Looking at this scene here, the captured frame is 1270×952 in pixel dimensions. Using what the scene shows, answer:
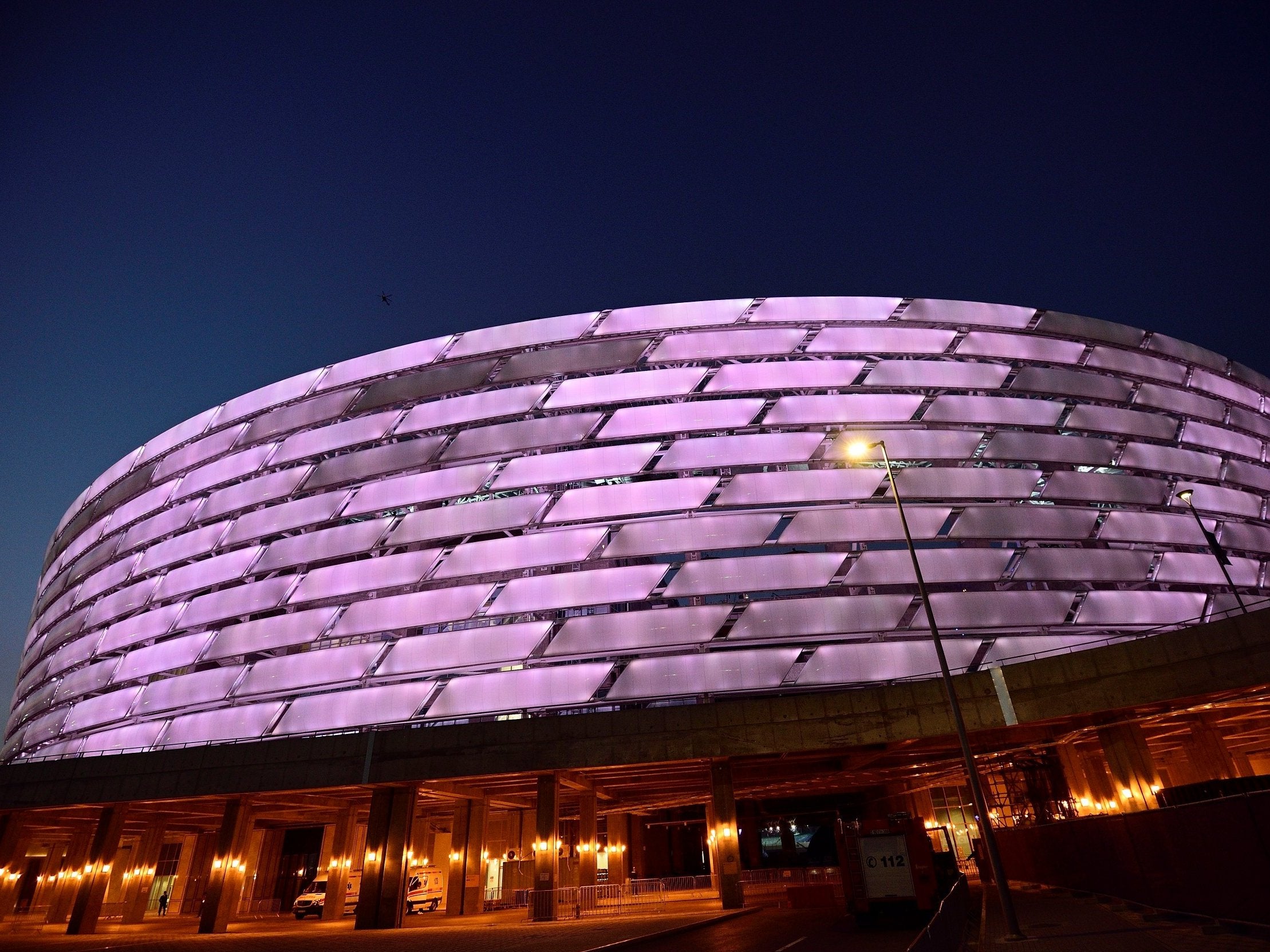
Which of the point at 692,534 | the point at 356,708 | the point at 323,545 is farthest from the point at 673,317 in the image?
the point at 356,708

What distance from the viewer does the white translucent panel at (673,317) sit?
44.0 meters

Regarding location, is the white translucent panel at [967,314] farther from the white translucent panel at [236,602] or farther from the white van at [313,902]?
the white van at [313,902]

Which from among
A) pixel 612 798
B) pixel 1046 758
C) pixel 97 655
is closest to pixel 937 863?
pixel 1046 758

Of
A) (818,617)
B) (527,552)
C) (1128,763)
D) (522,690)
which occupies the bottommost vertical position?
(1128,763)

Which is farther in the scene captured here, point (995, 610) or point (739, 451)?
point (739, 451)

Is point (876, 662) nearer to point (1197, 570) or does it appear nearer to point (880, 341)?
point (880, 341)

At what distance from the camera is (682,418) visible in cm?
4034

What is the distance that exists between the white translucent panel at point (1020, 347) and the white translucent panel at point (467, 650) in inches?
1218

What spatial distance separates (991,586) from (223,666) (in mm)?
41917

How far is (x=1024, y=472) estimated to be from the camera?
135 ft

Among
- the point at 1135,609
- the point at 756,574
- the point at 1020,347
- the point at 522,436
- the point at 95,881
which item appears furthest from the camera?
the point at 1020,347

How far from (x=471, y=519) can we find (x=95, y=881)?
72.4 ft

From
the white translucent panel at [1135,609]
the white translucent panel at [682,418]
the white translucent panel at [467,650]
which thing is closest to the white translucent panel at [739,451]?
the white translucent panel at [682,418]

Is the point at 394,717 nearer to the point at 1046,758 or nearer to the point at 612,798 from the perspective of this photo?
the point at 612,798
